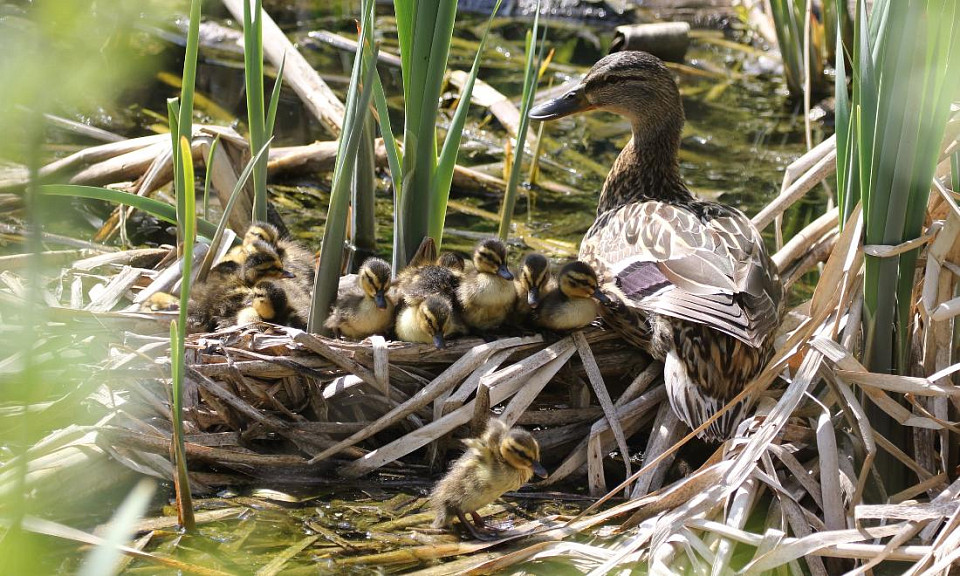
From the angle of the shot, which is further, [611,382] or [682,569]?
[611,382]

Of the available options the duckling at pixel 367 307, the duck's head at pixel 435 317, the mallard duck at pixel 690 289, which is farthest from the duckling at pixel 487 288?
the mallard duck at pixel 690 289

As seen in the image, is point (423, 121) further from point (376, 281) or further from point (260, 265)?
point (260, 265)

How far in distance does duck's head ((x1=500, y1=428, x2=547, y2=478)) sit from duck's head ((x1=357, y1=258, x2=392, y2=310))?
72 cm

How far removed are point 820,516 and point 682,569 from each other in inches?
20.8

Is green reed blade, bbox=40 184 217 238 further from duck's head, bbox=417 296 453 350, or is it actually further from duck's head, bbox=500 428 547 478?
duck's head, bbox=500 428 547 478

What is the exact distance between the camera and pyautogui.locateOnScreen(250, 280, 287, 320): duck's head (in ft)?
10.8

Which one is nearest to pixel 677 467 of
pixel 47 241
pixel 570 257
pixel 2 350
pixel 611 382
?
pixel 611 382

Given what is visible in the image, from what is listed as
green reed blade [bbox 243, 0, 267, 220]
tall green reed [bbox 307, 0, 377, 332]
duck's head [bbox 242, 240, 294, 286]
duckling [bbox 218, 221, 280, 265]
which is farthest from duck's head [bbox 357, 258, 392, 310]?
green reed blade [bbox 243, 0, 267, 220]

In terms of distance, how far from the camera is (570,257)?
4828 mm

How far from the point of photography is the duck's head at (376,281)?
321 centimetres

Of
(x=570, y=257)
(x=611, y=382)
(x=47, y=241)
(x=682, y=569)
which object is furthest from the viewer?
(x=570, y=257)

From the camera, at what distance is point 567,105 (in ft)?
14.0

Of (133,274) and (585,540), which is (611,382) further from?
(133,274)

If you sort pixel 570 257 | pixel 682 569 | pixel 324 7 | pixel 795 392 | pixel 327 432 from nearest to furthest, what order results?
pixel 682 569 < pixel 795 392 < pixel 327 432 < pixel 570 257 < pixel 324 7
